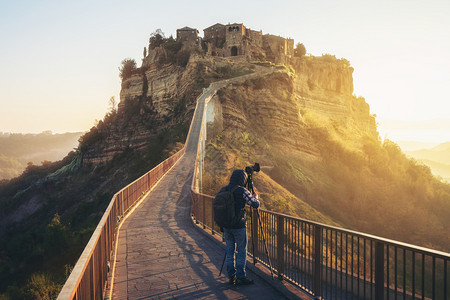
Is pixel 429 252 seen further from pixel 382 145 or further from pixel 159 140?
pixel 382 145

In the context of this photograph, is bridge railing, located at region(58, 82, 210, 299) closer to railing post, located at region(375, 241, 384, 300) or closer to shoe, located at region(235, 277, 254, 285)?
shoe, located at region(235, 277, 254, 285)

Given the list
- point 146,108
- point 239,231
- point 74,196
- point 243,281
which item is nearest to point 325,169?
point 146,108

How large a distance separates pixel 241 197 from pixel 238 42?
5937 cm

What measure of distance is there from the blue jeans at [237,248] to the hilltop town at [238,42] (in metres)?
53.4

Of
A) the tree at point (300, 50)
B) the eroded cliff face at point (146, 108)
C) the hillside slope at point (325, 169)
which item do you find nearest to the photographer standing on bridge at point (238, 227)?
the hillside slope at point (325, 169)

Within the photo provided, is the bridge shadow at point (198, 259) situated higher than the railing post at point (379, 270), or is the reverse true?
the railing post at point (379, 270)

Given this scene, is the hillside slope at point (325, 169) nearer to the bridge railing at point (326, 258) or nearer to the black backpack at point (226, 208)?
the bridge railing at point (326, 258)

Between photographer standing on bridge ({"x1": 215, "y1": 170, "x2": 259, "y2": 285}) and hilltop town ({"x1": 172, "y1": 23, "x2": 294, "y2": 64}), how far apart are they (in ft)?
175

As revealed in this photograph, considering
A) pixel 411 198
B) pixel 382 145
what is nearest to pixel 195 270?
pixel 411 198

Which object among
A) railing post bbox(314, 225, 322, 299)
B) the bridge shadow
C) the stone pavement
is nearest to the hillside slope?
the bridge shadow

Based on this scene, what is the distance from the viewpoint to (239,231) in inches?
213

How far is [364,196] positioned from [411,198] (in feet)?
30.7

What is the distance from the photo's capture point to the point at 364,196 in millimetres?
41781

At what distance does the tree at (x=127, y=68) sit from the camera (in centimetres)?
6210
